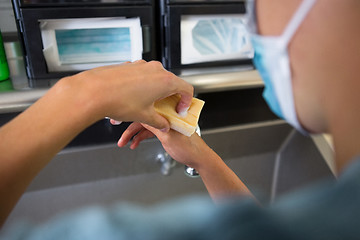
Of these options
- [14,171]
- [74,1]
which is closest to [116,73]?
[14,171]

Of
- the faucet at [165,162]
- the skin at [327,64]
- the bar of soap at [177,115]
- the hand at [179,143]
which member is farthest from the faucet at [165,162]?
the skin at [327,64]

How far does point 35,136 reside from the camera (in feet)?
1.44

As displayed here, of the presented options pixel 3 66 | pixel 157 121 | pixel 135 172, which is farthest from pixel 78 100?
pixel 135 172

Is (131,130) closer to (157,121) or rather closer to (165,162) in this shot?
(157,121)

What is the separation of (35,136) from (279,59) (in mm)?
419

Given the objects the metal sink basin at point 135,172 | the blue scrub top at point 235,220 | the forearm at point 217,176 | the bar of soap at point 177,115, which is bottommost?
the metal sink basin at point 135,172

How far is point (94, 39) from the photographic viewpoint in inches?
38.1

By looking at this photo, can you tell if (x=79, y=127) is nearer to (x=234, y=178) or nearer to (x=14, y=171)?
(x=14, y=171)

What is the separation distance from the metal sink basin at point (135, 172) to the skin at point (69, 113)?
404mm

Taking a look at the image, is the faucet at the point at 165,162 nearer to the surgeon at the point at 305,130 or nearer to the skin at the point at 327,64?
the surgeon at the point at 305,130

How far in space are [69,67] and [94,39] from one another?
0.40ft

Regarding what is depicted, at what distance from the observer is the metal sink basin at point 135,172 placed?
1.07 metres

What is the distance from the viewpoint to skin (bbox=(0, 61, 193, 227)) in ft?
1.39

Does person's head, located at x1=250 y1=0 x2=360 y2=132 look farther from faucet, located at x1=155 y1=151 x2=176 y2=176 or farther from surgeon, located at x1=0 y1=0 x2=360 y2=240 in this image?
faucet, located at x1=155 y1=151 x2=176 y2=176
